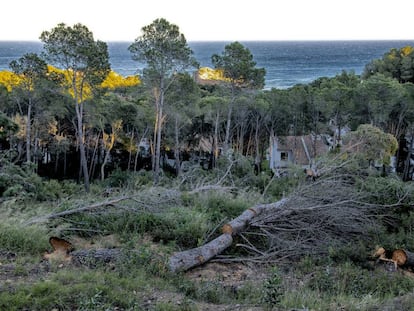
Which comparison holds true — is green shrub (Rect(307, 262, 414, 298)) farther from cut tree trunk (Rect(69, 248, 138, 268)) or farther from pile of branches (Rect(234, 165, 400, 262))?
cut tree trunk (Rect(69, 248, 138, 268))

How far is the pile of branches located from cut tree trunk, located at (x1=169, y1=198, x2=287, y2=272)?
0.48ft

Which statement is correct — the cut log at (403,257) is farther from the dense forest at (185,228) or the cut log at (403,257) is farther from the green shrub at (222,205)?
the green shrub at (222,205)

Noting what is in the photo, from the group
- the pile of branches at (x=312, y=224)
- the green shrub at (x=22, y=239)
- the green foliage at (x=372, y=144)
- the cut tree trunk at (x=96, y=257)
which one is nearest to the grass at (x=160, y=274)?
the green shrub at (x=22, y=239)

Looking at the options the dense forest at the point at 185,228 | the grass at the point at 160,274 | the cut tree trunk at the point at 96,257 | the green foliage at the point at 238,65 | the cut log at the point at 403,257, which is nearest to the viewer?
the grass at the point at 160,274

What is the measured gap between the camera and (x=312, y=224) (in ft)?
28.0

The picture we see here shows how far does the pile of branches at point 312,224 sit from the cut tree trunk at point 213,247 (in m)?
0.15

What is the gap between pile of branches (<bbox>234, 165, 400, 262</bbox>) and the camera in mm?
7895

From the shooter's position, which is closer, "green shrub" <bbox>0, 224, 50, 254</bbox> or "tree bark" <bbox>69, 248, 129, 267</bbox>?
"tree bark" <bbox>69, 248, 129, 267</bbox>

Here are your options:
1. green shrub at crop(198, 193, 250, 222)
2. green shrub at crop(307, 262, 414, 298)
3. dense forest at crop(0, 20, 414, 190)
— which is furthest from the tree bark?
dense forest at crop(0, 20, 414, 190)

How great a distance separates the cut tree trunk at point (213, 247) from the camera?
260 inches

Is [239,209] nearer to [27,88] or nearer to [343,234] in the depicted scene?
[343,234]

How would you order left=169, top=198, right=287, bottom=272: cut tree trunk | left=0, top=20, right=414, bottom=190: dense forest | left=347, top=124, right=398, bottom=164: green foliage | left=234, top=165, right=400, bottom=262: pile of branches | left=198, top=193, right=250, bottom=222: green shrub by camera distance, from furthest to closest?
left=0, top=20, right=414, bottom=190: dense forest → left=347, top=124, right=398, bottom=164: green foliage → left=198, top=193, right=250, bottom=222: green shrub → left=234, top=165, right=400, bottom=262: pile of branches → left=169, top=198, right=287, bottom=272: cut tree trunk

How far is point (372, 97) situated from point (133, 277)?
815 inches

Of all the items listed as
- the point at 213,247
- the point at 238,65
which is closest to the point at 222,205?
the point at 213,247
